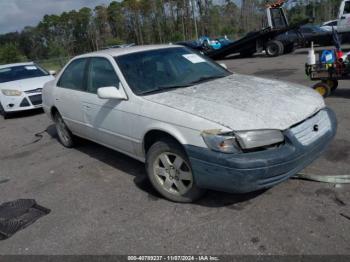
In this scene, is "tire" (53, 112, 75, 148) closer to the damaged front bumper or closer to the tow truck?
the damaged front bumper

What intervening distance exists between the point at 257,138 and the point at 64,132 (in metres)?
3.77

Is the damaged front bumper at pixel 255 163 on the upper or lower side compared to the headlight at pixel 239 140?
lower

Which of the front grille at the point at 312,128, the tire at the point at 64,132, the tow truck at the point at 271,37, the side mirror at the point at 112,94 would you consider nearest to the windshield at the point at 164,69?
the side mirror at the point at 112,94

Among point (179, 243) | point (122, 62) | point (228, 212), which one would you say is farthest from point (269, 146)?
point (122, 62)

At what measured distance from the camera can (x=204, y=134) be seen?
2.95 metres

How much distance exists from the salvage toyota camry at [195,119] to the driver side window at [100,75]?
1cm

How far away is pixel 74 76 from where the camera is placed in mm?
5016

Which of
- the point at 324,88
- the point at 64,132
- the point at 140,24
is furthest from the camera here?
the point at 140,24

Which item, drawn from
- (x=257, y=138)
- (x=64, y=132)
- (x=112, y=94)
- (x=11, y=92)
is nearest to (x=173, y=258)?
(x=257, y=138)

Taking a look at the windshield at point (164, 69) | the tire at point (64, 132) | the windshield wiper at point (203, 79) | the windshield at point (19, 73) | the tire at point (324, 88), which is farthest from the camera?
the windshield at point (19, 73)

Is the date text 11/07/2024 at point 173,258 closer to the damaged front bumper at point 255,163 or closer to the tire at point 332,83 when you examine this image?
the damaged front bumper at point 255,163

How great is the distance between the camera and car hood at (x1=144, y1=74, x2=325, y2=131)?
9.76 feet

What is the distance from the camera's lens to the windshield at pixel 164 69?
3871mm

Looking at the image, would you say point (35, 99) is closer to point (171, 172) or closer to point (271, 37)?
point (171, 172)
